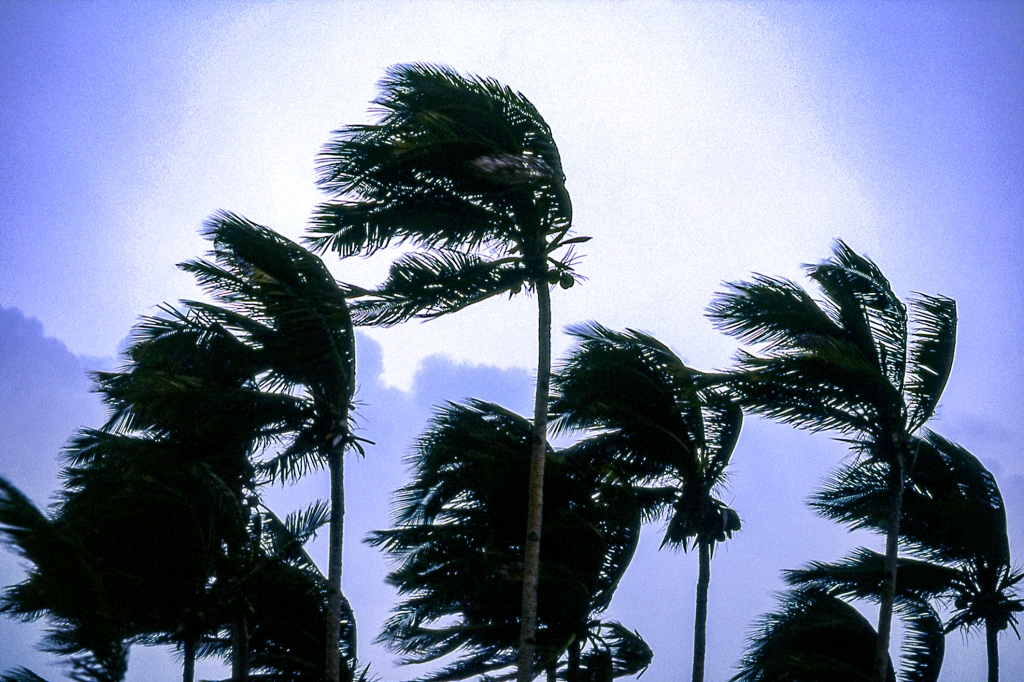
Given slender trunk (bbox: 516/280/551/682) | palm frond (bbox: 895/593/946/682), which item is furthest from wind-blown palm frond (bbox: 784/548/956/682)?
slender trunk (bbox: 516/280/551/682)

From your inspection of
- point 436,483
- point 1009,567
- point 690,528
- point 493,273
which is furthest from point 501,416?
point 1009,567

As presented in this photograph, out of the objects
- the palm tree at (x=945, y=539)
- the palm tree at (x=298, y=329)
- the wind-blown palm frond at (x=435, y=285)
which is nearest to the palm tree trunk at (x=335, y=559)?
the palm tree at (x=298, y=329)

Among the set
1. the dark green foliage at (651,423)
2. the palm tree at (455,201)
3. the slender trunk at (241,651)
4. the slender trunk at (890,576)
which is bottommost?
the slender trunk at (241,651)

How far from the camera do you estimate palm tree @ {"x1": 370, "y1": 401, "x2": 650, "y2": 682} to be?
431 inches

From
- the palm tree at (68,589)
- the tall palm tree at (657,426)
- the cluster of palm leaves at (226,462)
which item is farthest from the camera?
the tall palm tree at (657,426)

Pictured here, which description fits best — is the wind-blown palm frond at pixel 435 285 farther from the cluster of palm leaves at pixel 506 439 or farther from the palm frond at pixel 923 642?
the palm frond at pixel 923 642

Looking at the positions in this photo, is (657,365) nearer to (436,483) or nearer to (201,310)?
(436,483)

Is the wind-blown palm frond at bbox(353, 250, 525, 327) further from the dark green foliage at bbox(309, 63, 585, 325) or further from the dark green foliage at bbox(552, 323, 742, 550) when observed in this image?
the dark green foliage at bbox(552, 323, 742, 550)

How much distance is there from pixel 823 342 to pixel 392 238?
5247 mm

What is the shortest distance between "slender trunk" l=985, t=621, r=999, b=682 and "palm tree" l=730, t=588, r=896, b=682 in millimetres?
1269

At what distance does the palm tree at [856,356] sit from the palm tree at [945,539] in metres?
0.93

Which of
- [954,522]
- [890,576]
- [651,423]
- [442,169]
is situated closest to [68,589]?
[442,169]

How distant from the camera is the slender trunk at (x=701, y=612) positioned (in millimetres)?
11945

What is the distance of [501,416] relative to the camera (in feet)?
39.2
